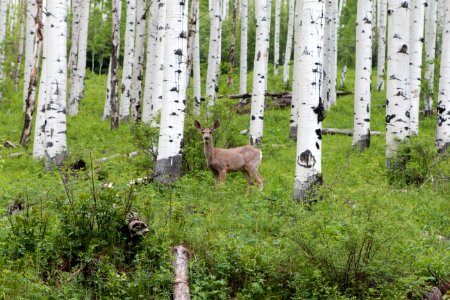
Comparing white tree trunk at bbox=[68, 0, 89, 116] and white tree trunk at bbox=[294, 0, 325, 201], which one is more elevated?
white tree trunk at bbox=[68, 0, 89, 116]

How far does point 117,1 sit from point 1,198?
14969mm

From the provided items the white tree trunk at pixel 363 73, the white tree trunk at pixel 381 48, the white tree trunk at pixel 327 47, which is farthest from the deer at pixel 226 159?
the white tree trunk at pixel 381 48

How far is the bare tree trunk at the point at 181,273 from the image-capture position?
631 cm

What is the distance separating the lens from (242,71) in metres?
26.3

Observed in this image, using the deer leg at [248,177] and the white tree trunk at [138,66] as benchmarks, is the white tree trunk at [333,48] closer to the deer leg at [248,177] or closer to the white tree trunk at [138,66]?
the white tree trunk at [138,66]

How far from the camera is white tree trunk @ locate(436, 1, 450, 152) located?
48.5ft

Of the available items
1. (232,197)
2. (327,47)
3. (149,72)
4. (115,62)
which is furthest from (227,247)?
(327,47)

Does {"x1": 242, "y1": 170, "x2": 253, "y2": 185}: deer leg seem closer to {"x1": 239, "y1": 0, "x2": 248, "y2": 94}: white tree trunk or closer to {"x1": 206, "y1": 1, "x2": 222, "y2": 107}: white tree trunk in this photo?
{"x1": 206, "y1": 1, "x2": 222, "y2": 107}: white tree trunk

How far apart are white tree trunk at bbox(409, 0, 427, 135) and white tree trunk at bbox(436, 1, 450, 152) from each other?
61.6 inches

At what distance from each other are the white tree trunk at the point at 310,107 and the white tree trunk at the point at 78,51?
53.4ft

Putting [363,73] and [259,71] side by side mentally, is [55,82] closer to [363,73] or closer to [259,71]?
[259,71]

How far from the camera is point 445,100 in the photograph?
1488 cm

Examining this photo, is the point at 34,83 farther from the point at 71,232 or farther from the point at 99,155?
the point at 71,232

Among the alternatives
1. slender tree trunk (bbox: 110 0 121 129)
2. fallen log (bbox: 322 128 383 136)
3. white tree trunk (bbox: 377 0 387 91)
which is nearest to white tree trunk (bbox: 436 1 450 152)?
fallen log (bbox: 322 128 383 136)
